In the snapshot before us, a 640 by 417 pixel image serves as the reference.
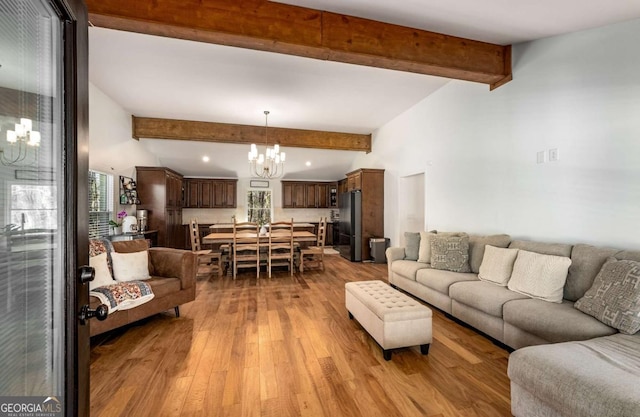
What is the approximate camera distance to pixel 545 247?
8.63 feet

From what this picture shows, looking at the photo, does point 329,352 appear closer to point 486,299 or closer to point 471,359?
point 471,359

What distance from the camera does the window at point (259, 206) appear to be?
29.1ft

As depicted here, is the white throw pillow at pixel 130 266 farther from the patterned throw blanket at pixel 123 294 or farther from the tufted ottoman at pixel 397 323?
the tufted ottoman at pixel 397 323

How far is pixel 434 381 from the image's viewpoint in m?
1.97

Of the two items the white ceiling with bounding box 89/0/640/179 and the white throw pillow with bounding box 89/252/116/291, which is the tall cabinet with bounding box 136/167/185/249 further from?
the white throw pillow with bounding box 89/252/116/291

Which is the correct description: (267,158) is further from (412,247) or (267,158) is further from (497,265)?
(497,265)

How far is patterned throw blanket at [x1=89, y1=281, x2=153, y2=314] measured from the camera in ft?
8.05

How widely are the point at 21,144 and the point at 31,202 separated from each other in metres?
0.16

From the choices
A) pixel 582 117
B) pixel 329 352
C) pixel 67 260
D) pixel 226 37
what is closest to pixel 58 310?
pixel 67 260

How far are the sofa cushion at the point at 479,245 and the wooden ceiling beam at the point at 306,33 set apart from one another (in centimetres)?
191

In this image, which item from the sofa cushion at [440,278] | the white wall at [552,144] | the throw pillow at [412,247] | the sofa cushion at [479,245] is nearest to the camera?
the white wall at [552,144]

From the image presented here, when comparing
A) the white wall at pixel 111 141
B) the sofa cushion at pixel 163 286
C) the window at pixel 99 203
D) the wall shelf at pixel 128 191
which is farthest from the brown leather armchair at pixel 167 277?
the wall shelf at pixel 128 191

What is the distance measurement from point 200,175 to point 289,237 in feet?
16.0

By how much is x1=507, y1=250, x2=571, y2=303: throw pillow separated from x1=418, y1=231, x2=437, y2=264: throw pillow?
1199 millimetres
